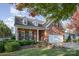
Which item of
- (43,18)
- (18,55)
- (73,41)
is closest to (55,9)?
(43,18)

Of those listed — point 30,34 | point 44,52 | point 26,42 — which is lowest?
point 44,52

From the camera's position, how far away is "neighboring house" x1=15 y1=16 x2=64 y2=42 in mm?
3881

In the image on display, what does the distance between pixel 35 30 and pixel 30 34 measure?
0.09 m

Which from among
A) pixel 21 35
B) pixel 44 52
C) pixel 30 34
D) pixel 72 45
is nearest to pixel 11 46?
pixel 21 35

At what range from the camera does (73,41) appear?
3.87 m

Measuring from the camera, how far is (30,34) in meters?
3.88

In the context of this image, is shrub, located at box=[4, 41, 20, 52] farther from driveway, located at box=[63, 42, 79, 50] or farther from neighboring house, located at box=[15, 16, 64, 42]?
driveway, located at box=[63, 42, 79, 50]

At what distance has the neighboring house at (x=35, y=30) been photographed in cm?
388

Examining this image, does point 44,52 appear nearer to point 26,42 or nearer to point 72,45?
point 26,42

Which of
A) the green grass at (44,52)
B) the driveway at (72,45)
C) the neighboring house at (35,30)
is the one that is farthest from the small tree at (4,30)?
the driveway at (72,45)

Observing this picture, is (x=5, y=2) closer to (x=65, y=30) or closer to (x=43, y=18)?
(x=43, y=18)

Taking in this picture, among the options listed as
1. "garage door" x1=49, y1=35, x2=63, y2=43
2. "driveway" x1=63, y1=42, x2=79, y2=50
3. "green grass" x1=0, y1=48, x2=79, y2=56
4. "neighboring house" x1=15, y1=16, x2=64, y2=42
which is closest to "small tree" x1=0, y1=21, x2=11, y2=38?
"neighboring house" x1=15, y1=16, x2=64, y2=42

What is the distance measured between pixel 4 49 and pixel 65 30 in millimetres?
858

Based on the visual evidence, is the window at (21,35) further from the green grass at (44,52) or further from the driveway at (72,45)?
the driveway at (72,45)
